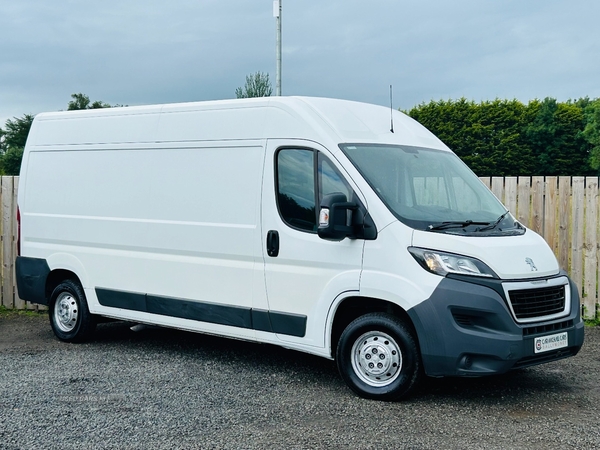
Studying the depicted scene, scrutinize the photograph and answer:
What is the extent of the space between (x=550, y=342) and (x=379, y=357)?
54.2 inches

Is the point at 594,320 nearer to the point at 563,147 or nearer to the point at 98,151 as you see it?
the point at 98,151

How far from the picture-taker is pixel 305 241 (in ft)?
22.0

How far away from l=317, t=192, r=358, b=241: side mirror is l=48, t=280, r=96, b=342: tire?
368 centimetres

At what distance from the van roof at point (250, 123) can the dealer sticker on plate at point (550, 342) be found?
2162 millimetres

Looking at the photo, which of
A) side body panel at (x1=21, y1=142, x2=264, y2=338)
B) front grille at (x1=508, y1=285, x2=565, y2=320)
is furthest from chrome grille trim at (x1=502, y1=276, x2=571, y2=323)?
side body panel at (x1=21, y1=142, x2=264, y2=338)

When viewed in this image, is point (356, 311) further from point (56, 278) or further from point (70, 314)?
point (56, 278)

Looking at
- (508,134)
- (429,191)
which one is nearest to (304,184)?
(429,191)

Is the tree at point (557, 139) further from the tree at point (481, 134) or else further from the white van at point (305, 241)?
the white van at point (305, 241)

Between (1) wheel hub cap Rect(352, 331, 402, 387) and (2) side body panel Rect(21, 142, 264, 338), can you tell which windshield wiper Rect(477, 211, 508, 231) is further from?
(2) side body panel Rect(21, 142, 264, 338)

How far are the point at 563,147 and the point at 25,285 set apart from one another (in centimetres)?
6832

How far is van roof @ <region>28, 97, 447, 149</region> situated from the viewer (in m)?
6.85

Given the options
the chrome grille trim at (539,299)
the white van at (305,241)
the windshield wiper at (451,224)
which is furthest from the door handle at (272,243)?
the chrome grille trim at (539,299)

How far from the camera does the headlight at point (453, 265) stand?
5.95m

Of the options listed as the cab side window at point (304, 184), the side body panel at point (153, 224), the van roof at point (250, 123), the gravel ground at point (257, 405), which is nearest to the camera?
the gravel ground at point (257, 405)
